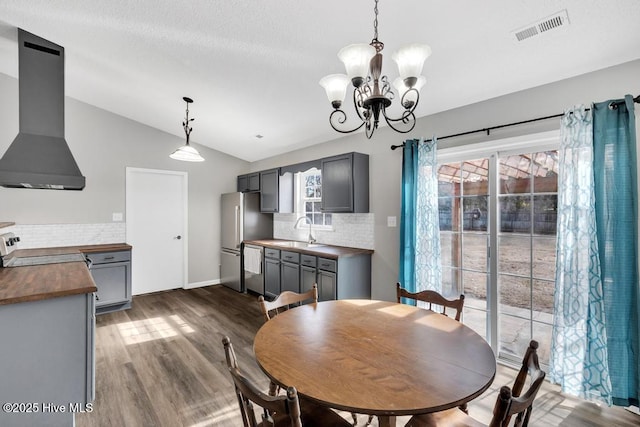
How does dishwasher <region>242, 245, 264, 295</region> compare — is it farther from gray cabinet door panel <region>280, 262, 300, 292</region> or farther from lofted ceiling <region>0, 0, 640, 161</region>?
lofted ceiling <region>0, 0, 640, 161</region>

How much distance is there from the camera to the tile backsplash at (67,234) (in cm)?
403

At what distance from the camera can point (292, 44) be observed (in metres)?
2.44

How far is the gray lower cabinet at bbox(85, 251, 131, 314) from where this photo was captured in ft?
13.1

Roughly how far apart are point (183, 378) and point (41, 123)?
2.80 meters

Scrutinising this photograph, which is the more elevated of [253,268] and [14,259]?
[14,259]

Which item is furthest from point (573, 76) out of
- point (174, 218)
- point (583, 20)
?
point (174, 218)

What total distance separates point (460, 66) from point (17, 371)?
3609mm

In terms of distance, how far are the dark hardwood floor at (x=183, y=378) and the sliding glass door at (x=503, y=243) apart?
44cm

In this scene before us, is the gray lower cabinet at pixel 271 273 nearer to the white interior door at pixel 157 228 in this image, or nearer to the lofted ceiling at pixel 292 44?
the white interior door at pixel 157 228

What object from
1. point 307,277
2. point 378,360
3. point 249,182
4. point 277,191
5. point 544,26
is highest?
point 544,26

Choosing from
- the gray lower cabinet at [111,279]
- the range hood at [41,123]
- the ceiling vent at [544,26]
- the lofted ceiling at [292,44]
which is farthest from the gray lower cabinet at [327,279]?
the gray lower cabinet at [111,279]

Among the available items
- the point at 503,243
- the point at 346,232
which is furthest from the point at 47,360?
the point at 503,243

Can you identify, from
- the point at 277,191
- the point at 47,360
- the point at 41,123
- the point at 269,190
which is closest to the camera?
the point at 47,360

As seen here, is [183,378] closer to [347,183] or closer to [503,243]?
[347,183]
